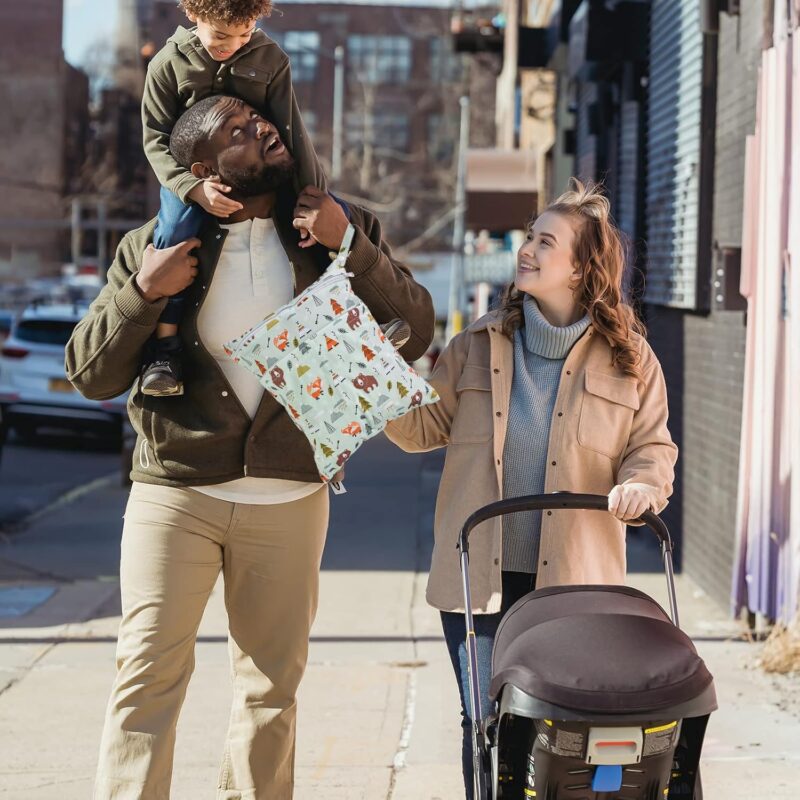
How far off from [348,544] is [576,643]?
256 inches

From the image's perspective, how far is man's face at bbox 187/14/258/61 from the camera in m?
3.20

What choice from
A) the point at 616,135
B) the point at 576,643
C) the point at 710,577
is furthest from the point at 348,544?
the point at 576,643

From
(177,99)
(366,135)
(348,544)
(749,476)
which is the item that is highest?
(366,135)

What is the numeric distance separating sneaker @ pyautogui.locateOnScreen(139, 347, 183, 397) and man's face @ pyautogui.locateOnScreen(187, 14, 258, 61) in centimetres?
74

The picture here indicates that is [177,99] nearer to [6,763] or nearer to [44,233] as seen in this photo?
[6,763]

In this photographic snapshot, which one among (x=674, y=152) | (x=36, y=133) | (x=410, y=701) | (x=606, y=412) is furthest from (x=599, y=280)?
(x=36, y=133)

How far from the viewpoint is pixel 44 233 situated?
26.6m

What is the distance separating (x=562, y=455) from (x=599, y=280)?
1.56 feet

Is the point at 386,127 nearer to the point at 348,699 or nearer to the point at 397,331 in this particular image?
the point at 348,699

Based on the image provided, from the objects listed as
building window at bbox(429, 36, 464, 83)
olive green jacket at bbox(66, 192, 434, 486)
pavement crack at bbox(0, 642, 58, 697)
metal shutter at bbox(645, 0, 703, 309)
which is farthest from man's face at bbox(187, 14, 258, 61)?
building window at bbox(429, 36, 464, 83)

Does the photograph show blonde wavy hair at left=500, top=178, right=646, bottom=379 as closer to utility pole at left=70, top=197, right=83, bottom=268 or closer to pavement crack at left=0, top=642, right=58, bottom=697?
pavement crack at left=0, top=642, right=58, bottom=697

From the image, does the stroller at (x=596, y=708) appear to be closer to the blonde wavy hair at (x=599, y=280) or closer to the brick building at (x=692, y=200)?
the blonde wavy hair at (x=599, y=280)

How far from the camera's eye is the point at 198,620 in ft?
11.2

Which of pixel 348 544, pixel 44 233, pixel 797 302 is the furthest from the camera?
pixel 44 233
